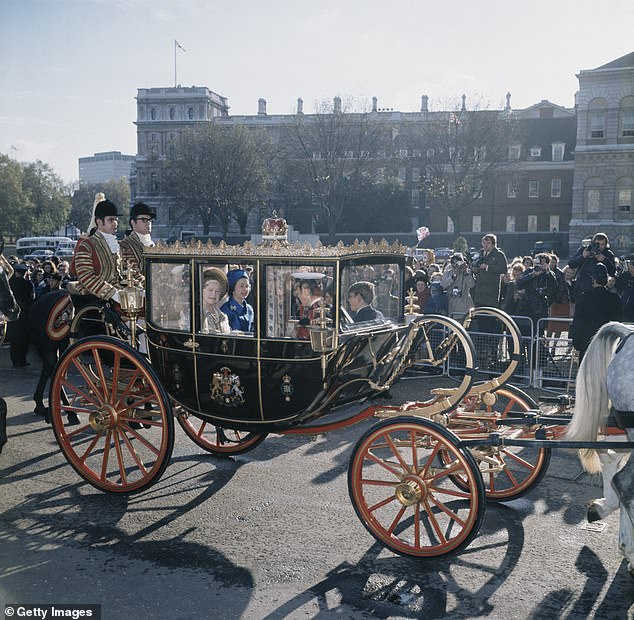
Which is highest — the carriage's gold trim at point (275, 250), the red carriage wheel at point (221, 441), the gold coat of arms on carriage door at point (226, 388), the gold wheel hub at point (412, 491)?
the carriage's gold trim at point (275, 250)

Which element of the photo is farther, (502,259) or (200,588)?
(502,259)

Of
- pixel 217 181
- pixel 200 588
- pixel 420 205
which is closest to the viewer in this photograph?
pixel 200 588

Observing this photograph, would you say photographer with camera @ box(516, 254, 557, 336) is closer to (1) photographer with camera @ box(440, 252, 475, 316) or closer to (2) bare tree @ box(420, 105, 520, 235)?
(1) photographer with camera @ box(440, 252, 475, 316)

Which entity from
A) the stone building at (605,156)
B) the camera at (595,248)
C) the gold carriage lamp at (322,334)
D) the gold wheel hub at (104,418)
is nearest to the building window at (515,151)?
the stone building at (605,156)

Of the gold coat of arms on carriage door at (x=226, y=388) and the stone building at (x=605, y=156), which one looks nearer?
the gold coat of arms on carriage door at (x=226, y=388)

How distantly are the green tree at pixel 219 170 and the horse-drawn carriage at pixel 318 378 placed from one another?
44427 millimetres

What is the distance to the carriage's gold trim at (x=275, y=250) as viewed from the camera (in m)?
5.19

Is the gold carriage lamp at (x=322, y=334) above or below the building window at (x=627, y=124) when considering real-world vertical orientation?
below

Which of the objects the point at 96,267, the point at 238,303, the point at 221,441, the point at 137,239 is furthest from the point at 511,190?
the point at 238,303

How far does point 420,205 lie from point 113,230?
59071 millimetres

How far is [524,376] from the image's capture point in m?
10.1

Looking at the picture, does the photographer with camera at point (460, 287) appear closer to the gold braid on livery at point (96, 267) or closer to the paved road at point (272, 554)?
the paved road at point (272, 554)

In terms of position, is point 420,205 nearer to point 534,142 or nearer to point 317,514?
point 534,142

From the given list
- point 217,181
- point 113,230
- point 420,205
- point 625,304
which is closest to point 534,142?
point 420,205
